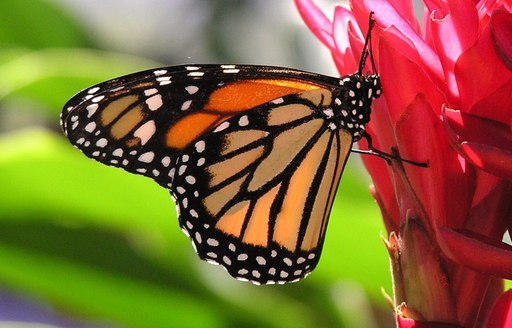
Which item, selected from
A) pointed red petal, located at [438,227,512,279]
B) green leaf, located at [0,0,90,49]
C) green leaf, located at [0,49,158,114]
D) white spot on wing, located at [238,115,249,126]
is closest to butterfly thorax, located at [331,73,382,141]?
white spot on wing, located at [238,115,249,126]

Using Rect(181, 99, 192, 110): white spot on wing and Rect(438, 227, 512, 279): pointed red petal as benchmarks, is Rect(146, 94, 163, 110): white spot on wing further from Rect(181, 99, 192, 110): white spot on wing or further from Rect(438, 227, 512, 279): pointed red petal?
Rect(438, 227, 512, 279): pointed red petal

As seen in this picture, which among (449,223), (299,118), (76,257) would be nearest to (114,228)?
(76,257)

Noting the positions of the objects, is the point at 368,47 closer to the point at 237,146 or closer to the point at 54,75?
the point at 237,146

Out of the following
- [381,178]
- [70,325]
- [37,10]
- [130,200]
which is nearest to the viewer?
[381,178]

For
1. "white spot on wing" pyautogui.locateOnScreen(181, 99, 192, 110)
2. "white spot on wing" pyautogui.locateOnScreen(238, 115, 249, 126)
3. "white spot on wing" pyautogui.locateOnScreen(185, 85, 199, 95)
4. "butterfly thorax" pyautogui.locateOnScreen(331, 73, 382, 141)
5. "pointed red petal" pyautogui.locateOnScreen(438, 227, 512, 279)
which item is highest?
"white spot on wing" pyautogui.locateOnScreen(185, 85, 199, 95)

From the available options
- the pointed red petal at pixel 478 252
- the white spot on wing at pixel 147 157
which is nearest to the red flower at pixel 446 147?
the pointed red petal at pixel 478 252

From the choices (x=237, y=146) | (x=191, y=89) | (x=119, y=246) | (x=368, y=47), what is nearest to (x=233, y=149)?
(x=237, y=146)

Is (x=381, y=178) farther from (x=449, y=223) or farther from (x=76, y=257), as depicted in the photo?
(x=76, y=257)
